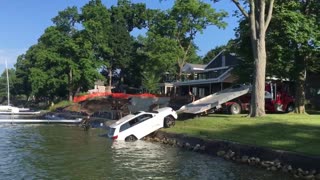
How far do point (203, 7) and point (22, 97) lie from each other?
334 feet

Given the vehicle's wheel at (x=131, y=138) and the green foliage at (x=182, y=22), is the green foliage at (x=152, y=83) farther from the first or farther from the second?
the vehicle's wheel at (x=131, y=138)

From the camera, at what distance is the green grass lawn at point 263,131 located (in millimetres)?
20577

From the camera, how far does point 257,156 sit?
796 inches

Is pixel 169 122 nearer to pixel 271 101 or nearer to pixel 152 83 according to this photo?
pixel 271 101

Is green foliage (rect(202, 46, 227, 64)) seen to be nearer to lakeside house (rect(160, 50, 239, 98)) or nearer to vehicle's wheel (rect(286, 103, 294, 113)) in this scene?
lakeside house (rect(160, 50, 239, 98))

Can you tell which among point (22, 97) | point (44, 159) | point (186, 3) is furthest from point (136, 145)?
point (22, 97)

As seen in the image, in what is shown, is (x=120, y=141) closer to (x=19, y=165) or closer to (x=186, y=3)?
(x=19, y=165)

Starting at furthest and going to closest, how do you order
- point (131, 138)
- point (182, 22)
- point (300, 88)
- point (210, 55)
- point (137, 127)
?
point (210, 55) < point (182, 22) < point (300, 88) < point (137, 127) < point (131, 138)

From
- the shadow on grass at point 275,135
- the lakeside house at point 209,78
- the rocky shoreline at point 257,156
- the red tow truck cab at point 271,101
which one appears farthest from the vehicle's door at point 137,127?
the lakeside house at point 209,78

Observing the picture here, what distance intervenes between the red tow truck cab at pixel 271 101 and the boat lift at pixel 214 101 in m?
0.75

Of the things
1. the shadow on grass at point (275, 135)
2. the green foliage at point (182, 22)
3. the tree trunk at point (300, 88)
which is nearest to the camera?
the shadow on grass at point (275, 135)

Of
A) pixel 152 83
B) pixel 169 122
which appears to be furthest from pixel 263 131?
pixel 152 83

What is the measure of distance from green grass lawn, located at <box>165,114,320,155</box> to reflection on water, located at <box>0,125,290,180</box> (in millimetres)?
2078

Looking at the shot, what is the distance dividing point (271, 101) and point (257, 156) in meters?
18.8
